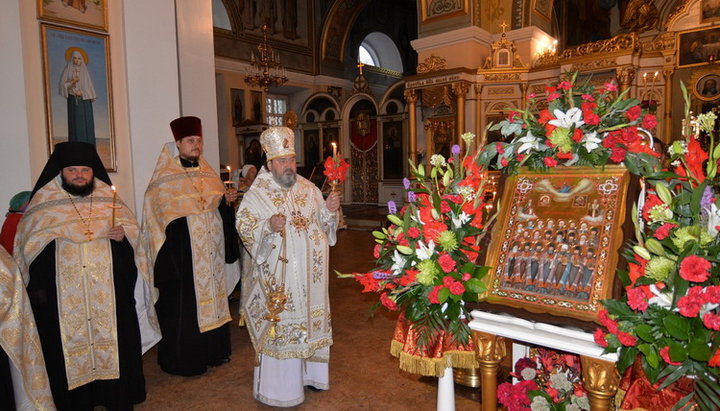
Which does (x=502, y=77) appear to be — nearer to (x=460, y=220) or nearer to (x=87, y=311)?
(x=460, y=220)

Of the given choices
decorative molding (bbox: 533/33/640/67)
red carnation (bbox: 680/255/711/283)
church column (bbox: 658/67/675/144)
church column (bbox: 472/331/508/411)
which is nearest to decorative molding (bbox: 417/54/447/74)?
decorative molding (bbox: 533/33/640/67)

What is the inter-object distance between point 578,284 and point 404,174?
46.7 feet

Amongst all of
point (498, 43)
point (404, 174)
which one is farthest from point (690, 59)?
point (404, 174)

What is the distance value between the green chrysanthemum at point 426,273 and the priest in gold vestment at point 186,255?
2395mm

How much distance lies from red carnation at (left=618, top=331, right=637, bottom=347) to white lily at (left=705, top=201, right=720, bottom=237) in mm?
427

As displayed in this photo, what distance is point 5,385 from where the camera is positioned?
2715 mm

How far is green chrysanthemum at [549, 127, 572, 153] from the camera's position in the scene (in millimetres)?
2021

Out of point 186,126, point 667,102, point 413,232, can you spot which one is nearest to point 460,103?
point 667,102

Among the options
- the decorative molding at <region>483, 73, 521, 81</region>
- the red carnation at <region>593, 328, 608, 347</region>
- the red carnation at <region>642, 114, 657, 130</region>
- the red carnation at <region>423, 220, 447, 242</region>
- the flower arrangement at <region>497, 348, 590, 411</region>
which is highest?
the decorative molding at <region>483, 73, 521, 81</region>

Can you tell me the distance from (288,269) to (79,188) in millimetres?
1475

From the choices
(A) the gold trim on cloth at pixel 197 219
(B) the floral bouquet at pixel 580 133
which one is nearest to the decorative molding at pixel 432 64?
(A) the gold trim on cloth at pixel 197 219

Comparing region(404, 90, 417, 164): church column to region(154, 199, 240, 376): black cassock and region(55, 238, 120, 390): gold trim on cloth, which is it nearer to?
region(154, 199, 240, 376): black cassock

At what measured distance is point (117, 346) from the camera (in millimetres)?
3164

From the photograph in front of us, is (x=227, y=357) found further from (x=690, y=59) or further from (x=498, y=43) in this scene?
(x=690, y=59)
